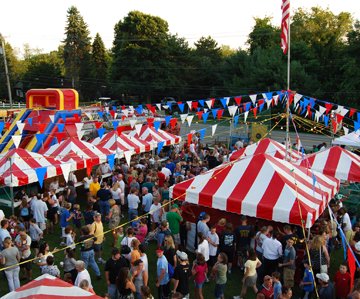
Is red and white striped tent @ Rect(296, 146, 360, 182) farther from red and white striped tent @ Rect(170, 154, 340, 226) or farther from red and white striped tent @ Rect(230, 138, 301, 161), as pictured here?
red and white striped tent @ Rect(170, 154, 340, 226)

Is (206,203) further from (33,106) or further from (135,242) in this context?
(33,106)

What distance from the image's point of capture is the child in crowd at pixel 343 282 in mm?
6457

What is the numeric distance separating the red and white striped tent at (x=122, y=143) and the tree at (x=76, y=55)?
40947 millimetres

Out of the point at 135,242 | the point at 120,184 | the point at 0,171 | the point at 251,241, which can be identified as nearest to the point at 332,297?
the point at 251,241

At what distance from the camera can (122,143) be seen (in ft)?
49.7

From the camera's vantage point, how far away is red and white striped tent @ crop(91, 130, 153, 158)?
14.9m

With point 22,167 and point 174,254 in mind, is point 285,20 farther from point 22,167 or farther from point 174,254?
point 22,167

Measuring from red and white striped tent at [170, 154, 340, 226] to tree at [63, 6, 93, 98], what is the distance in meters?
48.3

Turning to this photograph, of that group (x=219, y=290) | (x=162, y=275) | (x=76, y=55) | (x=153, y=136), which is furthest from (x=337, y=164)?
(x=76, y=55)

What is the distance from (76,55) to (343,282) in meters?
53.2

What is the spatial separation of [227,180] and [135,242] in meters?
3.07

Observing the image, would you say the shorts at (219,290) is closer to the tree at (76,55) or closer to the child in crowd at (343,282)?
the child in crowd at (343,282)

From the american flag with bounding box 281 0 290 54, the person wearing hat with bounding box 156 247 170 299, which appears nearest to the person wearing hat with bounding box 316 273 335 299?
the person wearing hat with bounding box 156 247 170 299

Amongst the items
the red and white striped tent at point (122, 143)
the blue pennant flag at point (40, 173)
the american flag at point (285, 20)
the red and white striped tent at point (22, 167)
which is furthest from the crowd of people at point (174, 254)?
the american flag at point (285, 20)
